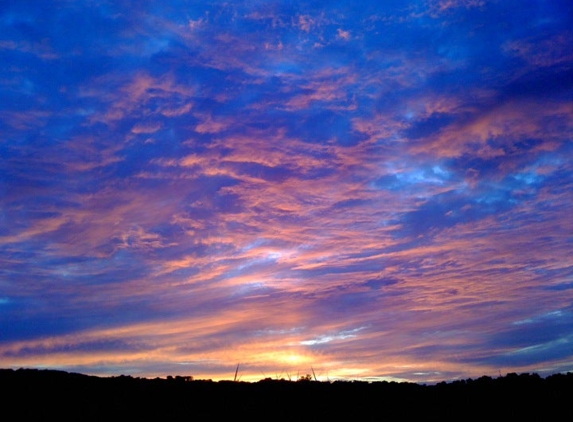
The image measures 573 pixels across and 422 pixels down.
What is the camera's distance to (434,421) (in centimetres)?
1175

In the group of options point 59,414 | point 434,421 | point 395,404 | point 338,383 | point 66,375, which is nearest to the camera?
point 59,414

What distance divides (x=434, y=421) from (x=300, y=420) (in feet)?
10.2

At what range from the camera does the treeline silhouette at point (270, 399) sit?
38.0 ft

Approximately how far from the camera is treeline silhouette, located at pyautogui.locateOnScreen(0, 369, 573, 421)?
456 inches

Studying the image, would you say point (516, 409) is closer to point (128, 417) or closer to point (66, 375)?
point (128, 417)

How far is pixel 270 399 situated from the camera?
13.2m

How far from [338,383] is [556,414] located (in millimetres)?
6181

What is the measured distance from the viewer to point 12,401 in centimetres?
1152

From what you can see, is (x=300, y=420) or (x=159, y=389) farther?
(x=159, y=389)

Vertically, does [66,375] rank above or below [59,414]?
above

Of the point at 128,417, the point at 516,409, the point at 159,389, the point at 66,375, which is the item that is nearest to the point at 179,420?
the point at 128,417

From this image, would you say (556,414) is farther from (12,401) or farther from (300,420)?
(12,401)

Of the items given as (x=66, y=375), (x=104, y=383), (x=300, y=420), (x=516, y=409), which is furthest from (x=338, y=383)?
(x=66, y=375)

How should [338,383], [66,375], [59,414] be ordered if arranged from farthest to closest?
[338,383]
[66,375]
[59,414]
